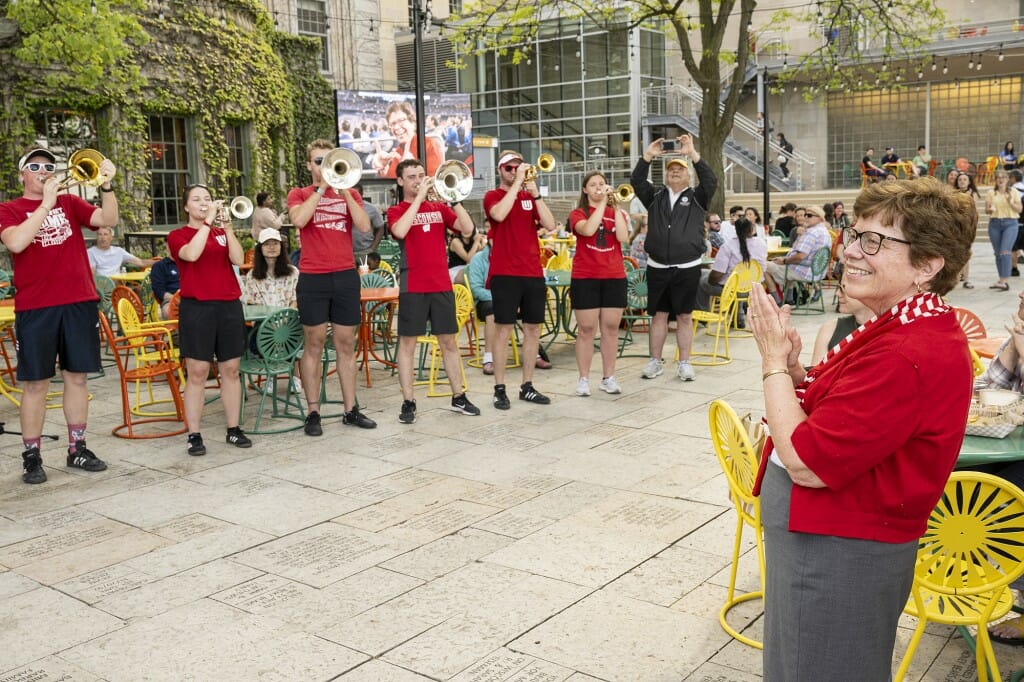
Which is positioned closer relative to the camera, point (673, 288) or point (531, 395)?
point (531, 395)

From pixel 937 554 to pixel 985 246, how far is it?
2027cm

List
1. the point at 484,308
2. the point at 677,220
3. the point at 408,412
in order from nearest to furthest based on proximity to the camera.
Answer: the point at 408,412 → the point at 677,220 → the point at 484,308

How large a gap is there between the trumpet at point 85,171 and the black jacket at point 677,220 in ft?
13.1

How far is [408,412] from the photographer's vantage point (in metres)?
6.64

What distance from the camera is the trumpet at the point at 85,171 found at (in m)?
5.41

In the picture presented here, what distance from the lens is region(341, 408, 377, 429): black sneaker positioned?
6516mm

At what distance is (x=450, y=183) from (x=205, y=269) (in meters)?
1.93

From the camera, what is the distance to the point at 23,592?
389 centimetres

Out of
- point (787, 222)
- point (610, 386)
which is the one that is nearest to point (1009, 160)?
point (787, 222)

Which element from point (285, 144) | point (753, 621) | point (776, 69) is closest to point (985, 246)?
point (776, 69)

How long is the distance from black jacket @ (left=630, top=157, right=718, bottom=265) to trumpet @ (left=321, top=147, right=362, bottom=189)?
2.48m

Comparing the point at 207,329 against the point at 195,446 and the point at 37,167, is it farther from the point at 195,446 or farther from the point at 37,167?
the point at 37,167

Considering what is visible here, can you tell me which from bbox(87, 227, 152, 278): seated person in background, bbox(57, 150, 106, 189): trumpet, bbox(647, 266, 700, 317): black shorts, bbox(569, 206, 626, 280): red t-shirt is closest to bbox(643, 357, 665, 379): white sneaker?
bbox(647, 266, 700, 317): black shorts

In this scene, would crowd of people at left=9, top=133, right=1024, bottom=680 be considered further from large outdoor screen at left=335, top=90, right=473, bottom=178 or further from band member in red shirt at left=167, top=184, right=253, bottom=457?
large outdoor screen at left=335, top=90, right=473, bottom=178
